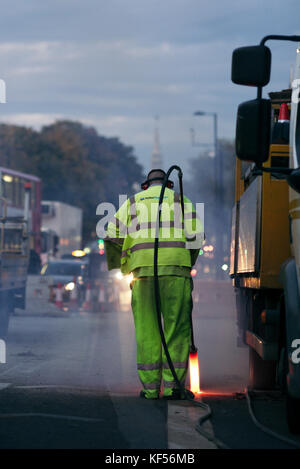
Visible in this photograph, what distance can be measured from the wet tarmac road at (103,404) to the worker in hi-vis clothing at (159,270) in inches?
13.0

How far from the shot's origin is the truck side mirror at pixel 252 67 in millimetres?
6262

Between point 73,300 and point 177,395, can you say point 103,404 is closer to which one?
point 177,395

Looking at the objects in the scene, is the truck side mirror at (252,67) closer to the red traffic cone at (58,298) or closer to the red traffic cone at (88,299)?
the red traffic cone at (58,298)

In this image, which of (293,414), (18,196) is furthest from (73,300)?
(293,414)

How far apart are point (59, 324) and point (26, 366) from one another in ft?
30.1

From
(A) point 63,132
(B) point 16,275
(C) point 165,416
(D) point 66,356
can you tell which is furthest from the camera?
(A) point 63,132

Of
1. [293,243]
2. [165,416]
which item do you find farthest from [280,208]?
[165,416]

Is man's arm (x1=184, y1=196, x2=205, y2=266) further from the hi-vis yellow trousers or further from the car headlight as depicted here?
the car headlight

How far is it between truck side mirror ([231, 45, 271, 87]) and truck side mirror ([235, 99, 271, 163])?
0.43 ft

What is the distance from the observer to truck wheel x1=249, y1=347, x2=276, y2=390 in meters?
8.88

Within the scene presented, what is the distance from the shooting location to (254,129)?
20.8 ft

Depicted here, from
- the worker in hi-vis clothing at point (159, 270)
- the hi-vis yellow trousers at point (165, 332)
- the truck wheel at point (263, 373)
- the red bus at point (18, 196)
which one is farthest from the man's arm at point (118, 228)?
the red bus at point (18, 196)

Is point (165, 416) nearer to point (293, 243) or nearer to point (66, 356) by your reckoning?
point (293, 243)
